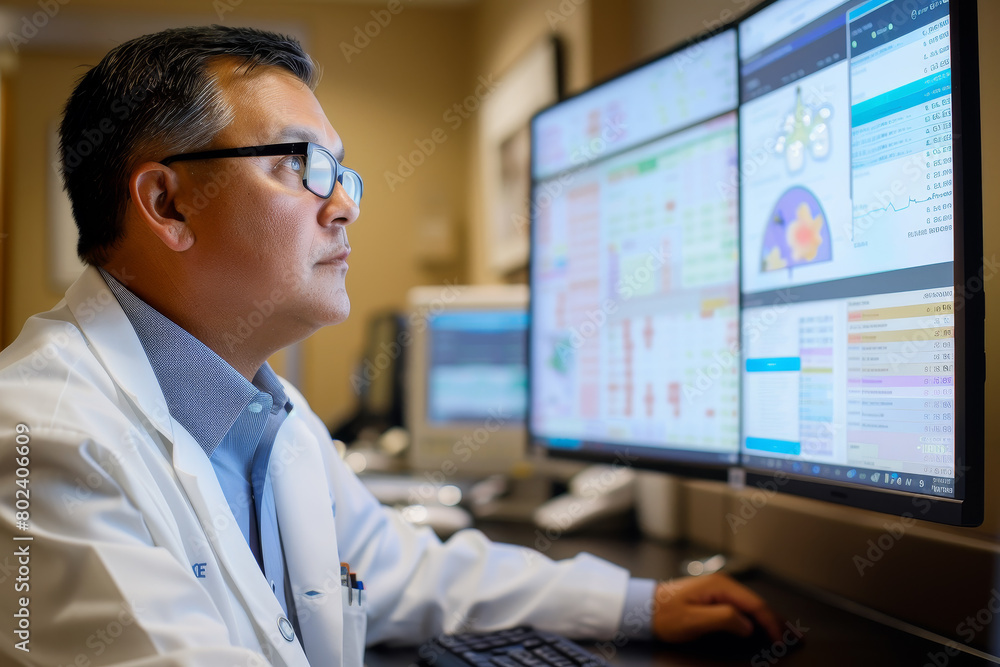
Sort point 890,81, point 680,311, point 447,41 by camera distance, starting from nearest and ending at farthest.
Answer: point 890,81 → point 680,311 → point 447,41

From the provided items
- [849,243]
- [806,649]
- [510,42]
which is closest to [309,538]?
[806,649]

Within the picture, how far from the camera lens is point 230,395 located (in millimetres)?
858

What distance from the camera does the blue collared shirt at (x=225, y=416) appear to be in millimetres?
838

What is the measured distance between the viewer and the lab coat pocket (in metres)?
0.86

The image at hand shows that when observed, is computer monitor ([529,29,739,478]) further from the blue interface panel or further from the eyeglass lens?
the eyeglass lens

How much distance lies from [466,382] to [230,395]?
4.14ft

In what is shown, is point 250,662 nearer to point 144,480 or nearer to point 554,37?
point 144,480

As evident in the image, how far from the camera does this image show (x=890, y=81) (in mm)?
783

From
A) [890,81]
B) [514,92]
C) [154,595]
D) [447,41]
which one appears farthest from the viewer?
[447,41]

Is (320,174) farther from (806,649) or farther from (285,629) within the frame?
(806,649)

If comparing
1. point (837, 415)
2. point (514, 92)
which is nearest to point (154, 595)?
point (837, 415)

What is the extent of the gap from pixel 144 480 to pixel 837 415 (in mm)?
704

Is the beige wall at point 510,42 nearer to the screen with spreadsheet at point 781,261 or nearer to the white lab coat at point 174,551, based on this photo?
the screen with spreadsheet at point 781,261

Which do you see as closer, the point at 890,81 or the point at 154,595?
the point at 154,595
